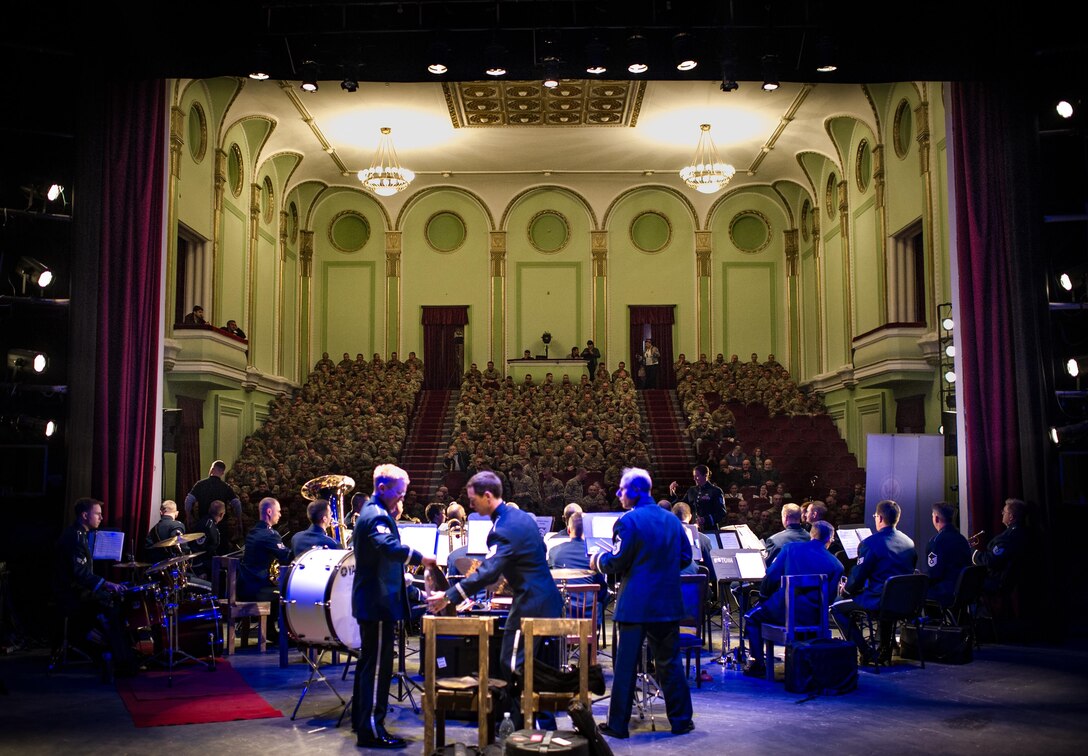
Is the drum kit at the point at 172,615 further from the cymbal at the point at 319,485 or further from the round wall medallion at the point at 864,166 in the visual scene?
the round wall medallion at the point at 864,166

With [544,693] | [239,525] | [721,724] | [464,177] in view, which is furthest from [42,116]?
[464,177]

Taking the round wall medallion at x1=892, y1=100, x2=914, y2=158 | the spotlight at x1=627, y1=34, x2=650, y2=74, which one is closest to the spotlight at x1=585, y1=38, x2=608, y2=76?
the spotlight at x1=627, y1=34, x2=650, y2=74

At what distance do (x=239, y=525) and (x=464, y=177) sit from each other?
1407cm

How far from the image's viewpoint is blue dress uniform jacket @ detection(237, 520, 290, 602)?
9594 millimetres

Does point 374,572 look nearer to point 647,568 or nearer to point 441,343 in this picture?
point 647,568

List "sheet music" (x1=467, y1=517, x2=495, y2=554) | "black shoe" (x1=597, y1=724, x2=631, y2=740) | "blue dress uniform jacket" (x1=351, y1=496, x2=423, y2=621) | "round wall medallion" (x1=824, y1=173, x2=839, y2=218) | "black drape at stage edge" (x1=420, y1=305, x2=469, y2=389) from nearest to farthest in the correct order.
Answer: "blue dress uniform jacket" (x1=351, y1=496, x2=423, y2=621) < "black shoe" (x1=597, y1=724, x2=631, y2=740) < "sheet music" (x1=467, y1=517, x2=495, y2=554) < "round wall medallion" (x1=824, y1=173, x2=839, y2=218) < "black drape at stage edge" (x1=420, y1=305, x2=469, y2=389)

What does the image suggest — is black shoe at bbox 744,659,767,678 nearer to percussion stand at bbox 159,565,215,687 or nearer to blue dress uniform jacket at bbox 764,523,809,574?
blue dress uniform jacket at bbox 764,523,809,574

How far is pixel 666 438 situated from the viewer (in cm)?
2106

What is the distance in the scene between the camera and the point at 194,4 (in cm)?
895

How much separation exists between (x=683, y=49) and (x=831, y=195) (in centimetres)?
1388

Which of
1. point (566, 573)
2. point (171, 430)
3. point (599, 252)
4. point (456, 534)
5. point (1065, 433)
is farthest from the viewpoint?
point (599, 252)

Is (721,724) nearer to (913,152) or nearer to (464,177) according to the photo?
(913,152)

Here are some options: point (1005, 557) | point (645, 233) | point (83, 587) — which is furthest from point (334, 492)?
point (645, 233)

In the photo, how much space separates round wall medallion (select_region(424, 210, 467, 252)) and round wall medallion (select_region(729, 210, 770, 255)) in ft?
22.8
